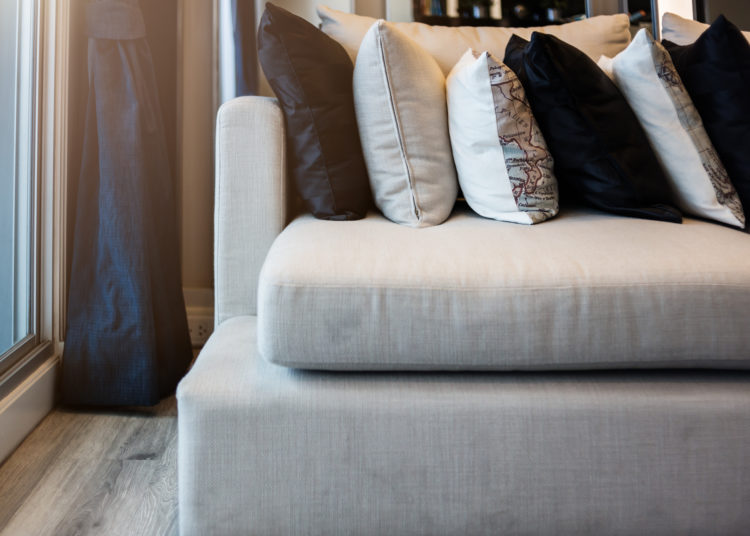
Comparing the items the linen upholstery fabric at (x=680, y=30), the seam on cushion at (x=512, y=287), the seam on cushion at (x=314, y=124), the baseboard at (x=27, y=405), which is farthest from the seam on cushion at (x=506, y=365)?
the linen upholstery fabric at (x=680, y=30)

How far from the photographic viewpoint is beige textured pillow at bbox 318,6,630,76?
5.45ft

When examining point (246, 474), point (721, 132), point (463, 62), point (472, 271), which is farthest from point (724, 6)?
point (246, 474)

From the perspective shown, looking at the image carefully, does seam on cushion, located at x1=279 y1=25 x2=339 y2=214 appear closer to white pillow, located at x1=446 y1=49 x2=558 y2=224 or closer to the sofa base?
white pillow, located at x1=446 y1=49 x2=558 y2=224

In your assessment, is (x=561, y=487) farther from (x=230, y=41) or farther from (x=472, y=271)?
(x=230, y=41)

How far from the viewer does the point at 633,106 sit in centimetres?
139

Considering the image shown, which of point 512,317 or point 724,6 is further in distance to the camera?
point 724,6

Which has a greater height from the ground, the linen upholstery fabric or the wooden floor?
the linen upholstery fabric

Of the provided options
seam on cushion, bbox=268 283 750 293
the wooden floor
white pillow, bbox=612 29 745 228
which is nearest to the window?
the wooden floor

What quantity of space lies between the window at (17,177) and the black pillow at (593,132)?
1.20 metres

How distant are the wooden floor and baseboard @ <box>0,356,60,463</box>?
2 cm

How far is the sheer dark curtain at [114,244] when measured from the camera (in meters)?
1.58

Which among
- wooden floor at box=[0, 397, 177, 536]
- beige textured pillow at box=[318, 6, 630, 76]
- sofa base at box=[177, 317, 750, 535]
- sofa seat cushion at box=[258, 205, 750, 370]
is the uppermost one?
beige textured pillow at box=[318, 6, 630, 76]

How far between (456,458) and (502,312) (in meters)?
0.24

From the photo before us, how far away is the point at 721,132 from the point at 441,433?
3.08 ft
